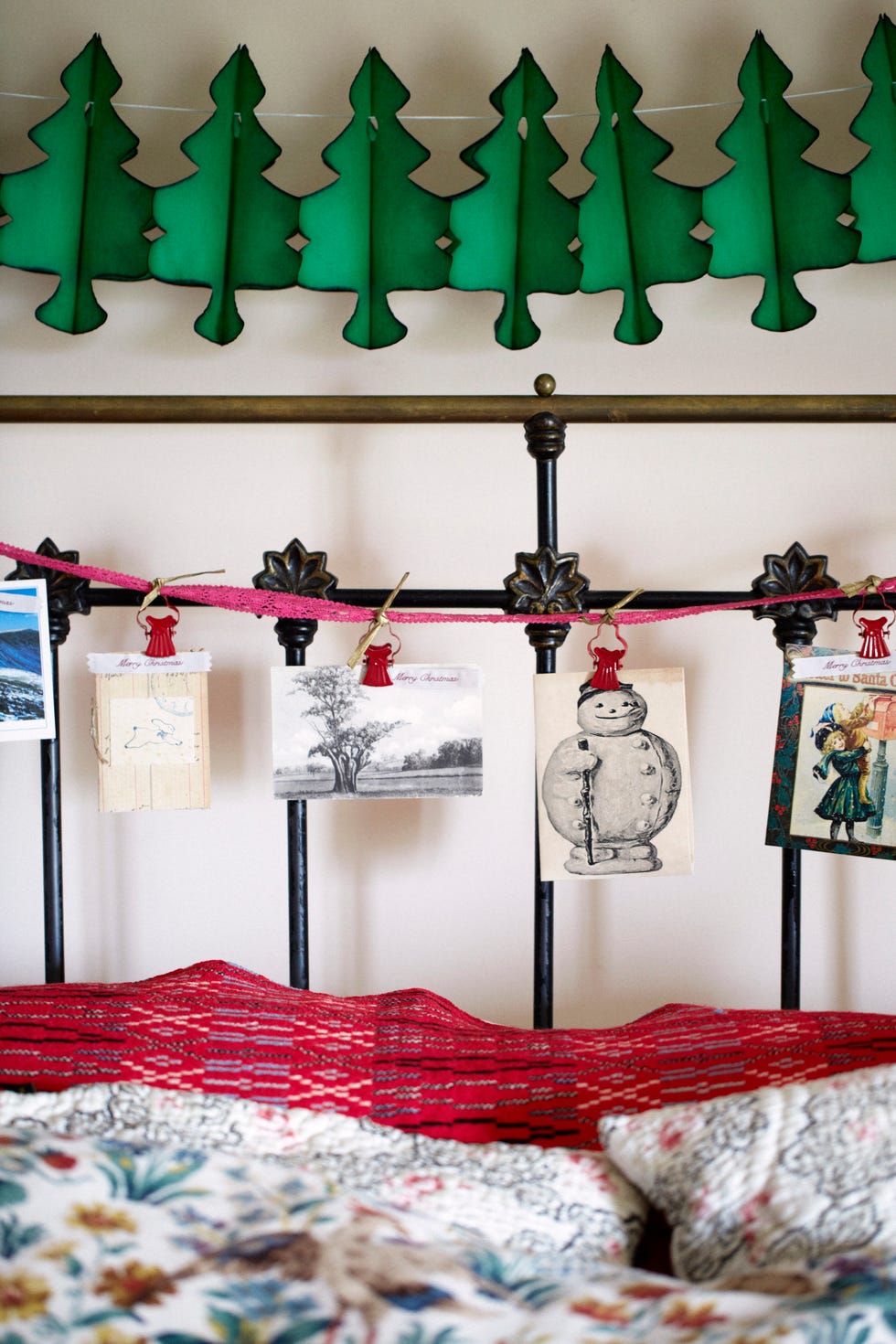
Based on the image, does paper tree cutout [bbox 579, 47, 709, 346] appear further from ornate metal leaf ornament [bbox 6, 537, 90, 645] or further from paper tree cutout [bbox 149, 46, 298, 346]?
ornate metal leaf ornament [bbox 6, 537, 90, 645]

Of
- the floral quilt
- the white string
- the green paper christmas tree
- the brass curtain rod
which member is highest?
the white string

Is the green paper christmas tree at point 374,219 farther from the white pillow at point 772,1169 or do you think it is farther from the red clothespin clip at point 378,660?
the white pillow at point 772,1169

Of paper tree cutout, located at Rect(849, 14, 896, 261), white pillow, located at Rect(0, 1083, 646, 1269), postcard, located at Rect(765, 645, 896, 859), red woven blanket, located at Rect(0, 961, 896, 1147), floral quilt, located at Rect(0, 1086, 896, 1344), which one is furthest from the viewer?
paper tree cutout, located at Rect(849, 14, 896, 261)

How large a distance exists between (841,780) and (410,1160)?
464mm

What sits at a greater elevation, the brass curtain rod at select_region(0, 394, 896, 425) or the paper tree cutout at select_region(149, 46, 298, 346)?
the paper tree cutout at select_region(149, 46, 298, 346)

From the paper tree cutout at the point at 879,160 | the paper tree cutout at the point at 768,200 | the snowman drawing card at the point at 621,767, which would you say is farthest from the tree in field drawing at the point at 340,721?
the paper tree cutout at the point at 879,160

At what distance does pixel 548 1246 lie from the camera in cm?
53

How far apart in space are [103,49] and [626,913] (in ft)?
3.40

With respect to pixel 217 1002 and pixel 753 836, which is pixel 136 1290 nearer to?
pixel 217 1002

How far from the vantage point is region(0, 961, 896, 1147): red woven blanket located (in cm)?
67

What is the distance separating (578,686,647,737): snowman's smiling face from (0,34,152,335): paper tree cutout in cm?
61

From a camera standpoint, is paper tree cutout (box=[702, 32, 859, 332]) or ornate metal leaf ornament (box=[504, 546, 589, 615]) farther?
paper tree cutout (box=[702, 32, 859, 332])

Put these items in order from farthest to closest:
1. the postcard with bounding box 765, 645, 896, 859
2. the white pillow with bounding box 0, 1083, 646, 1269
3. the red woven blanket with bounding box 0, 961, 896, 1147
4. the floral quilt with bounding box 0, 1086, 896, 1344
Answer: the postcard with bounding box 765, 645, 896, 859 < the red woven blanket with bounding box 0, 961, 896, 1147 < the white pillow with bounding box 0, 1083, 646, 1269 < the floral quilt with bounding box 0, 1086, 896, 1344

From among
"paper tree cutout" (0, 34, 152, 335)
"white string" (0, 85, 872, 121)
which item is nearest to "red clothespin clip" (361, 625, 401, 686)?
"paper tree cutout" (0, 34, 152, 335)
